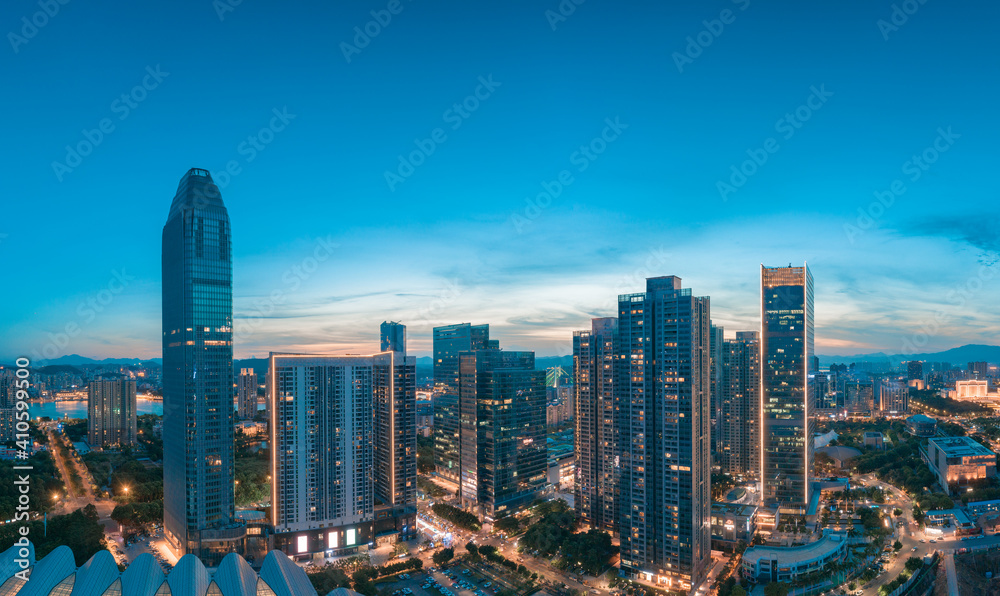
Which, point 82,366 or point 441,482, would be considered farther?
point 82,366

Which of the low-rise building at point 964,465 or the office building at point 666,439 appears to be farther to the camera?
the low-rise building at point 964,465

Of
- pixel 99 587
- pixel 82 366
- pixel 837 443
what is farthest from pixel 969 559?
pixel 82 366

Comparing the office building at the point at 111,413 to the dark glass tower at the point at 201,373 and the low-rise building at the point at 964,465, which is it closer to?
the dark glass tower at the point at 201,373

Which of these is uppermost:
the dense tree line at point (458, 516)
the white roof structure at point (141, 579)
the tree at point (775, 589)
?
the white roof structure at point (141, 579)

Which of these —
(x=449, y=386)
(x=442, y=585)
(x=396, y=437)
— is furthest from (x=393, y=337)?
(x=442, y=585)

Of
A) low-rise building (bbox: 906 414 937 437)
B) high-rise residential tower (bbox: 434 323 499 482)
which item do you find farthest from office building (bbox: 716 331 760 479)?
A: low-rise building (bbox: 906 414 937 437)

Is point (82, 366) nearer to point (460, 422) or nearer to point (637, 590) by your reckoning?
point (460, 422)

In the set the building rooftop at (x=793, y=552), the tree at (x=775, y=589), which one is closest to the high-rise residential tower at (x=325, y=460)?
the building rooftop at (x=793, y=552)
